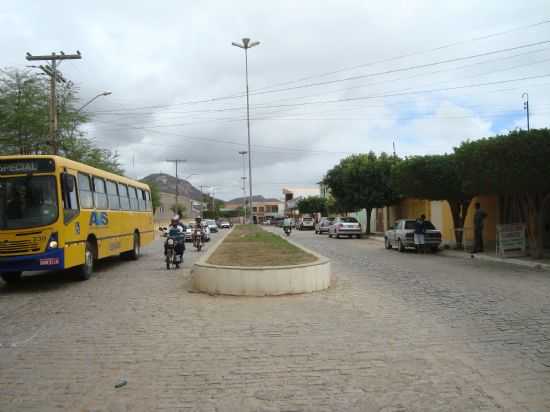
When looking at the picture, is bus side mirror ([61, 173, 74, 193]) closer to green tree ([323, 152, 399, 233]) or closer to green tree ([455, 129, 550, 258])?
green tree ([455, 129, 550, 258])

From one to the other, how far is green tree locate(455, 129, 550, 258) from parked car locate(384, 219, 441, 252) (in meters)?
4.79

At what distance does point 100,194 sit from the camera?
1570 cm

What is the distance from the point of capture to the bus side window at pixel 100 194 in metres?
15.3

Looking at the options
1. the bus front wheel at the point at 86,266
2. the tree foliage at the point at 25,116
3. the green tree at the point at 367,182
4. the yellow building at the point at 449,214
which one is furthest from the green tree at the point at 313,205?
the bus front wheel at the point at 86,266

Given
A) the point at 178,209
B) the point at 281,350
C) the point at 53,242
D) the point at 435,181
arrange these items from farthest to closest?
the point at 178,209, the point at 435,181, the point at 53,242, the point at 281,350

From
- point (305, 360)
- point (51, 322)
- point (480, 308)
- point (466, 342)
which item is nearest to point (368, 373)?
point (305, 360)

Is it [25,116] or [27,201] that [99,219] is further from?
[25,116]

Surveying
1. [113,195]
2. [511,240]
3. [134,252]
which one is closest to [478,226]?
[511,240]

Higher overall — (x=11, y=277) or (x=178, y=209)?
(x=178, y=209)

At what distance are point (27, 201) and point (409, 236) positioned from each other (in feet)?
53.3

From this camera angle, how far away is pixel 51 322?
27.9ft

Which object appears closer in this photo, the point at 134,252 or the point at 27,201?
the point at 27,201

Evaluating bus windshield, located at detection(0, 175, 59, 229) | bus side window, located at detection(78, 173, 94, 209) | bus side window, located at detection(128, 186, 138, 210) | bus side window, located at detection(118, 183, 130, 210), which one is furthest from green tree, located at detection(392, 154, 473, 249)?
bus windshield, located at detection(0, 175, 59, 229)

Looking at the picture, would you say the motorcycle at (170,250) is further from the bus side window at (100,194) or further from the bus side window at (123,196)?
the bus side window at (123,196)
